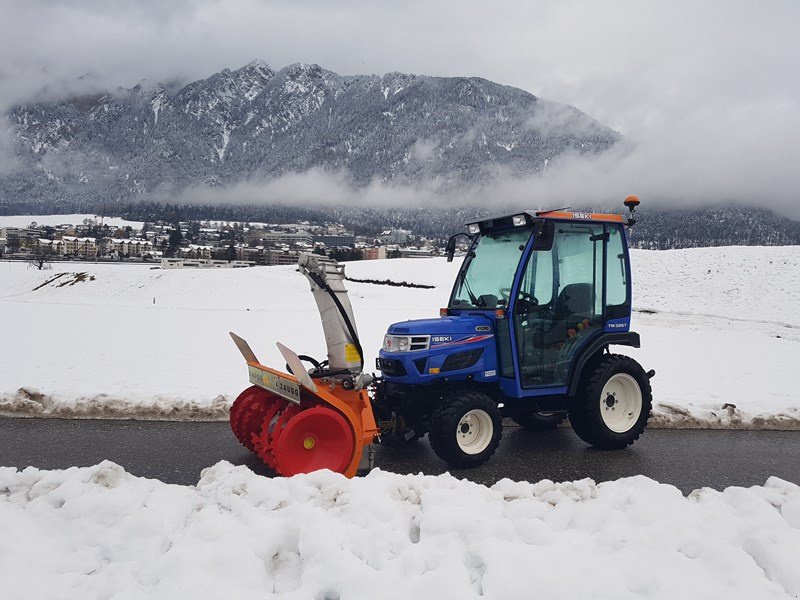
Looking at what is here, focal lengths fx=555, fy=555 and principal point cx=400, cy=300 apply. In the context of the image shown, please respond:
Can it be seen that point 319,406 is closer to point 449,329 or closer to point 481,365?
point 449,329

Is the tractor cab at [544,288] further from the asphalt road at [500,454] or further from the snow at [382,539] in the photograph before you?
the snow at [382,539]

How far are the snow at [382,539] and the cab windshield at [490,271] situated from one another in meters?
2.22

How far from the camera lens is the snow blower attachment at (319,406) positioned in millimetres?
4762

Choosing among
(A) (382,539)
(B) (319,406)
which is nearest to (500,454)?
(B) (319,406)

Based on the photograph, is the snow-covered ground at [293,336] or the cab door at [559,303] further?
A: the snow-covered ground at [293,336]

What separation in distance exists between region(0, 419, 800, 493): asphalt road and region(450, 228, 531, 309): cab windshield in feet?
5.38

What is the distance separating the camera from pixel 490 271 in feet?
19.7

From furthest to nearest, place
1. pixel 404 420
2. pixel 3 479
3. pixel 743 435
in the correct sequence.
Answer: pixel 743 435 < pixel 404 420 < pixel 3 479

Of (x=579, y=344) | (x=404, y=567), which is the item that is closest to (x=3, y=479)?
(x=404, y=567)

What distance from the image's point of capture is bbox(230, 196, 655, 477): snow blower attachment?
4930mm

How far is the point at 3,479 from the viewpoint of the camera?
159 inches

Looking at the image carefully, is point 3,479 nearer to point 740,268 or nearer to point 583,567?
point 583,567

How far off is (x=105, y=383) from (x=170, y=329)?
888 cm

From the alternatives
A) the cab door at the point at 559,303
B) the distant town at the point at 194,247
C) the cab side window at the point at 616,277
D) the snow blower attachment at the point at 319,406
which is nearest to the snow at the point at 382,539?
the snow blower attachment at the point at 319,406
